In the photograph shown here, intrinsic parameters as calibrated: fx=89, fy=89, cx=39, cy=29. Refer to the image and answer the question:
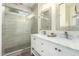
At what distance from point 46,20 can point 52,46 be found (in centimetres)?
47

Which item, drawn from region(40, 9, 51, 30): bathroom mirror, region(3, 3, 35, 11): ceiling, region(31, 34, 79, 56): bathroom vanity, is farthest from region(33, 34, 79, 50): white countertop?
region(3, 3, 35, 11): ceiling

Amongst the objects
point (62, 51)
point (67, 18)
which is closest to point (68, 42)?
point (62, 51)

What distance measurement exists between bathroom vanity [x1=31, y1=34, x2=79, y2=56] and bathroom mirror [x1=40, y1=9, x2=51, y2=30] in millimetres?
161

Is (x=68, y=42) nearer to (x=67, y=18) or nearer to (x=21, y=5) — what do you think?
(x=67, y=18)

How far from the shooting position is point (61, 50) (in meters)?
1.19

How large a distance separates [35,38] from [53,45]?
321 mm

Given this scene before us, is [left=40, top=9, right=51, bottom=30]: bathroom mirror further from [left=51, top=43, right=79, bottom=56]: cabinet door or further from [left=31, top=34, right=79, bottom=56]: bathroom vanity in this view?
[left=51, top=43, right=79, bottom=56]: cabinet door

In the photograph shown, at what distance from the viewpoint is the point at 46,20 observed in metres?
1.54

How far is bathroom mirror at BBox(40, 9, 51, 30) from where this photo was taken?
1510 millimetres

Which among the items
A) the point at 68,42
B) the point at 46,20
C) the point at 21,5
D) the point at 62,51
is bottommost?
the point at 62,51

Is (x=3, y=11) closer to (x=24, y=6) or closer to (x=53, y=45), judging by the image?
(x=24, y=6)

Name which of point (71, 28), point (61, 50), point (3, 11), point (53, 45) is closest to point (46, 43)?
point (53, 45)

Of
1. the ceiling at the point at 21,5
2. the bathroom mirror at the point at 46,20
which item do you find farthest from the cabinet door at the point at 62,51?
the ceiling at the point at 21,5

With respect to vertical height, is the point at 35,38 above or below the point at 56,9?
below
